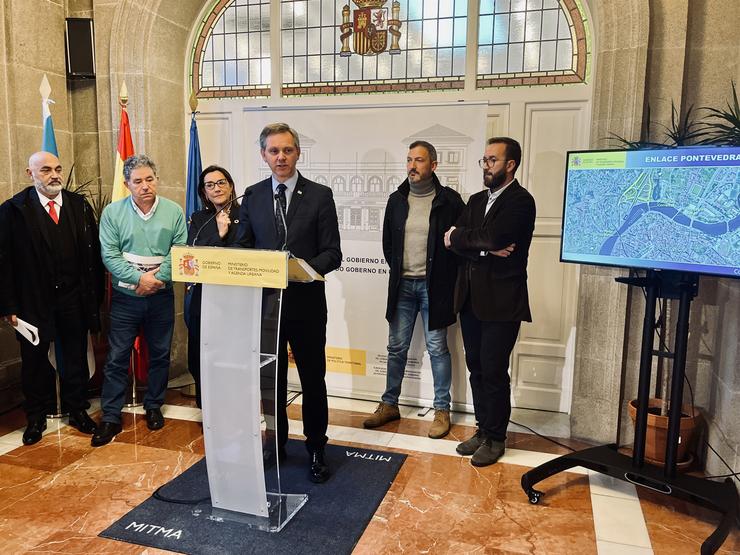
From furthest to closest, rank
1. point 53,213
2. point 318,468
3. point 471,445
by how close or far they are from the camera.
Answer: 1. point 53,213
2. point 471,445
3. point 318,468

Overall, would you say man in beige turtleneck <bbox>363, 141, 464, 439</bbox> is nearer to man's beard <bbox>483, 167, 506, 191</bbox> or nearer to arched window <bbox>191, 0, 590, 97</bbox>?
man's beard <bbox>483, 167, 506, 191</bbox>

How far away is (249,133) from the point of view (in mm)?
4117

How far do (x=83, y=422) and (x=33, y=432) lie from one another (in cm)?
26

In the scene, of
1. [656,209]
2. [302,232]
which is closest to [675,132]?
[656,209]

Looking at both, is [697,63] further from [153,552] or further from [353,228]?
[153,552]

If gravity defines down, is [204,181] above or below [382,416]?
above

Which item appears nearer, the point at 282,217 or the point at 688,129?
the point at 282,217

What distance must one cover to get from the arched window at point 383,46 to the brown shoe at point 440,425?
2.10m

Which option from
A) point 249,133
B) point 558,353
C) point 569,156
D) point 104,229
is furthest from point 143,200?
point 558,353

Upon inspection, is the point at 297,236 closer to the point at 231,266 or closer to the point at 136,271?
the point at 231,266

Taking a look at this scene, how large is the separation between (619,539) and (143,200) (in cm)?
293

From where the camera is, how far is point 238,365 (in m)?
2.31

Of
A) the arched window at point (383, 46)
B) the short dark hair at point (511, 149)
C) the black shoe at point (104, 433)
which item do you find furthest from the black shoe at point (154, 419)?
the short dark hair at point (511, 149)

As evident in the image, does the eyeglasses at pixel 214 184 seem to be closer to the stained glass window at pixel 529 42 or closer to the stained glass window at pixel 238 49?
the stained glass window at pixel 238 49
